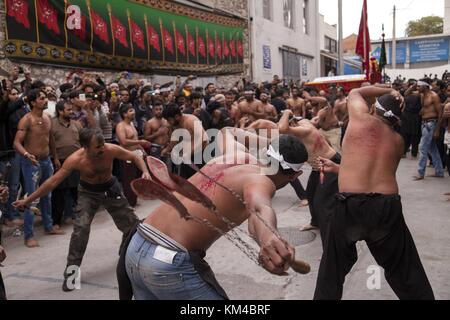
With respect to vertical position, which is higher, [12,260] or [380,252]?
[380,252]

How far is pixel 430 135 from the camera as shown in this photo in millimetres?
8461

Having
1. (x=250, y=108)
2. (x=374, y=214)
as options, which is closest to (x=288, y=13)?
(x=250, y=108)

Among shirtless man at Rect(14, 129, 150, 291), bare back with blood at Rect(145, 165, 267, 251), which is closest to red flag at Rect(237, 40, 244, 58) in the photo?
shirtless man at Rect(14, 129, 150, 291)

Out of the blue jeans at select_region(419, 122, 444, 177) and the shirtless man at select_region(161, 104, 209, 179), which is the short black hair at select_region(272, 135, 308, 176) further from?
the blue jeans at select_region(419, 122, 444, 177)

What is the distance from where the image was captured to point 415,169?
31.2ft

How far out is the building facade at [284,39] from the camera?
1878cm

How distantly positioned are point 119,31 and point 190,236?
1043 centimetres

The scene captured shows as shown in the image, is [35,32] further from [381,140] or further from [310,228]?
[381,140]

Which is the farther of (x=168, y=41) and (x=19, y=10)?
(x=168, y=41)

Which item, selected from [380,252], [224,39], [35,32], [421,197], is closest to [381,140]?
[380,252]

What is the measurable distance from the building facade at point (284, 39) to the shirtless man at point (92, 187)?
1455cm

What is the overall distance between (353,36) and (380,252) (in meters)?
61.1

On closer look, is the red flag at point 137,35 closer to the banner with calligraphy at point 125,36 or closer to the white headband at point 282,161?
the banner with calligraphy at point 125,36

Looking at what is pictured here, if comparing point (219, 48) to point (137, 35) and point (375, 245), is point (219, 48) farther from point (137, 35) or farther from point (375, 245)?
point (375, 245)
